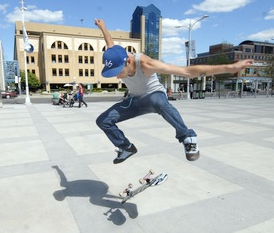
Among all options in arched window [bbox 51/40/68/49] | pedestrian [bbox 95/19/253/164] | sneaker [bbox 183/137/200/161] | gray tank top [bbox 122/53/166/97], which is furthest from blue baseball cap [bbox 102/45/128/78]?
arched window [bbox 51/40/68/49]

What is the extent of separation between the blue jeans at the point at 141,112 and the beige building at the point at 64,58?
202 feet

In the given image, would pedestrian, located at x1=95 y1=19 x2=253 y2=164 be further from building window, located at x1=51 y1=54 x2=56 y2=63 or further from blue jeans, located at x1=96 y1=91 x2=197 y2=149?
building window, located at x1=51 y1=54 x2=56 y2=63

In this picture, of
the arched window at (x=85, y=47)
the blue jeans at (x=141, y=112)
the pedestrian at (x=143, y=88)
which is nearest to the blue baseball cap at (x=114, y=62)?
the pedestrian at (x=143, y=88)

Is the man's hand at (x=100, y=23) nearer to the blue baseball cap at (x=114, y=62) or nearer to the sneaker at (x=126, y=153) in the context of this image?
the blue baseball cap at (x=114, y=62)

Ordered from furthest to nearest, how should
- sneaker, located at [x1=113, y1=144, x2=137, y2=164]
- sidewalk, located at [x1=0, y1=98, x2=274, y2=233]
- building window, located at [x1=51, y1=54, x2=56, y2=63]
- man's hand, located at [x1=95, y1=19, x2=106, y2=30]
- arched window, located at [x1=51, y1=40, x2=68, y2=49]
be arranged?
arched window, located at [x1=51, y1=40, x2=68, y2=49], building window, located at [x1=51, y1=54, x2=56, y2=63], man's hand, located at [x1=95, y1=19, x2=106, y2=30], sneaker, located at [x1=113, y1=144, x2=137, y2=164], sidewalk, located at [x1=0, y1=98, x2=274, y2=233]

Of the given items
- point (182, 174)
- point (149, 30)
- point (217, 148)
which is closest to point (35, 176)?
point (182, 174)

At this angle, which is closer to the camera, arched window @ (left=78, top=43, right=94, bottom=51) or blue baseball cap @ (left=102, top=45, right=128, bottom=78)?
blue baseball cap @ (left=102, top=45, right=128, bottom=78)

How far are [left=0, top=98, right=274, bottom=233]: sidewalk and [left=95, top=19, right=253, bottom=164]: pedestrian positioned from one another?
0.71 m

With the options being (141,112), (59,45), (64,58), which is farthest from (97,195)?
(59,45)

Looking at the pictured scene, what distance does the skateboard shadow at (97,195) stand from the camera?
120 inches

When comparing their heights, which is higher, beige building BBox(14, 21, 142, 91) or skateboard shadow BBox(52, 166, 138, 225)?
beige building BBox(14, 21, 142, 91)

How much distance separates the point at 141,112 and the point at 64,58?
63.6 meters

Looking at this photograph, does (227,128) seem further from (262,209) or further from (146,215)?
(146,215)

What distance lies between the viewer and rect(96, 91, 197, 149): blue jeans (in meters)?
3.03
